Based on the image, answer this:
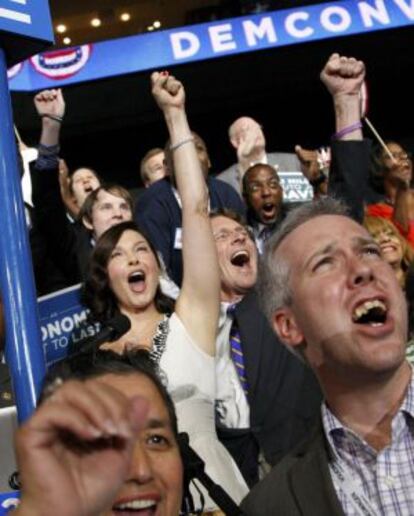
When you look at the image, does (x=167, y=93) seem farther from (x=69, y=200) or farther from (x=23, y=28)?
(x=69, y=200)

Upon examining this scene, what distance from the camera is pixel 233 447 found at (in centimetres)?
226

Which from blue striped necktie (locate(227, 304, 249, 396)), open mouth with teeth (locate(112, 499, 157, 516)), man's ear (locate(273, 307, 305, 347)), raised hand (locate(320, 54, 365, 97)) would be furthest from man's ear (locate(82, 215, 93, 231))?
open mouth with teeth (locate(112, 499, 157, 516))

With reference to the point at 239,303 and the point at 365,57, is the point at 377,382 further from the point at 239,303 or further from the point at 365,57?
the point at 365,57

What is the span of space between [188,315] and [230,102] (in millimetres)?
6181

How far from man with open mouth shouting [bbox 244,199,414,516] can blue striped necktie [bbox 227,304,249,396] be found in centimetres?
66

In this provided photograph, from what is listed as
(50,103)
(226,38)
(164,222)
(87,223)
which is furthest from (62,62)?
(50,103)

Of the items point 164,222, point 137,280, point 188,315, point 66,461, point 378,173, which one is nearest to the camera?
point 66,461

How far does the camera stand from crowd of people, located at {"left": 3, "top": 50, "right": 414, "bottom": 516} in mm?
860

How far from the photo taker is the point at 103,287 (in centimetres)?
266

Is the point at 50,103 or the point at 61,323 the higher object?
the point at 50,103

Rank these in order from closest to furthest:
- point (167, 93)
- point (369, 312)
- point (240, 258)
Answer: point (369, 312), point (167, 93), point (240, 258)

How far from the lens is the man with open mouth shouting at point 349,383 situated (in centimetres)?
149

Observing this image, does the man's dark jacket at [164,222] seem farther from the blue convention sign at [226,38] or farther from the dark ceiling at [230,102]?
the dark ceiling at [230,102]

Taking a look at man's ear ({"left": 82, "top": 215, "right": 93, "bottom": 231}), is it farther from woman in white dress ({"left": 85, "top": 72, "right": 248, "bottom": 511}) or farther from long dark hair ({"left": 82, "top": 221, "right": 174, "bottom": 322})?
woman in white dress ({"left": 85, "top": 72, "right": 248, "bottom": 511})
